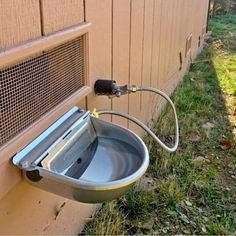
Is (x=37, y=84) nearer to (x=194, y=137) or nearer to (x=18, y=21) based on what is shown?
(x=18, y=21)

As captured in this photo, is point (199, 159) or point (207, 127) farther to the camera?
point (207, 127)

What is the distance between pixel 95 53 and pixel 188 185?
0.85 meters

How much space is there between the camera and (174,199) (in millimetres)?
1842

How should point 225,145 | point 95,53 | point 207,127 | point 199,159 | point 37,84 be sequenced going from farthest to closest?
point 207,127 → point 225,145 → point 199,159 → point 95,53 → point 37,84

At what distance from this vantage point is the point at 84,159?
52.2 inches

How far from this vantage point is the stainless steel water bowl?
1.07 m

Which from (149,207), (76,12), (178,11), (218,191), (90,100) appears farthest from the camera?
(178,11)

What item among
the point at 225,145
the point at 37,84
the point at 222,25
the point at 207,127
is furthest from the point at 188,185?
the point at 222,25

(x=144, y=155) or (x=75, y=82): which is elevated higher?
(x=75, y=82)

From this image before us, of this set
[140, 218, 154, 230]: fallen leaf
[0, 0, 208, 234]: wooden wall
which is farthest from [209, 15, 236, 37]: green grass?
[140, 218, 154, 230]: fallen leaf

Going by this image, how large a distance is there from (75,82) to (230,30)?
19.9 feet

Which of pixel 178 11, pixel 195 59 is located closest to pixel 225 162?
pixel 178 11

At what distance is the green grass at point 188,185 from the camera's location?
5.56 ft

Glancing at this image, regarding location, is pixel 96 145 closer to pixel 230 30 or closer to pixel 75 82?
pixel 75 82
